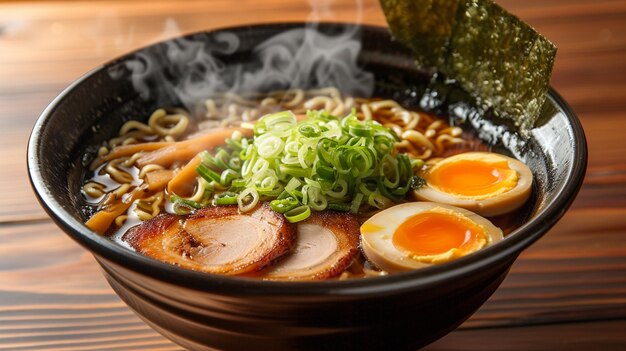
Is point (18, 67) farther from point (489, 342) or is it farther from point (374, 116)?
point (489, 342)

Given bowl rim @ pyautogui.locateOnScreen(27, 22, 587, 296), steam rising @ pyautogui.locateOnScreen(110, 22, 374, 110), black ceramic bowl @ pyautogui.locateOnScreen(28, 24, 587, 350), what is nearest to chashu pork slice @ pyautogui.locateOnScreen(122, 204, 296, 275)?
black ceramic bowl @ pyautogui.locateOnScreen(28, 24, 587, 350)

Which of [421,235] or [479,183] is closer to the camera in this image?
[421,235]

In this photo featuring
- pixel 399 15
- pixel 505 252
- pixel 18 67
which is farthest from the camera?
pixel 18 67

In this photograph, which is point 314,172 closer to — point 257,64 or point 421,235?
point 421,235

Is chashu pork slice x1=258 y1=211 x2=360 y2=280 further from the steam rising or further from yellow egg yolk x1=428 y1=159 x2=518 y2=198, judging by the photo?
the steam rising

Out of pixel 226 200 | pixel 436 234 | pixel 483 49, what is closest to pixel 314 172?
pixel 226 200

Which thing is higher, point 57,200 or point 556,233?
point 57,200

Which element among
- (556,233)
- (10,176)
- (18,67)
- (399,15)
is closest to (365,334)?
(556,233)
